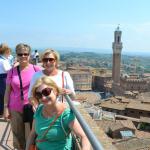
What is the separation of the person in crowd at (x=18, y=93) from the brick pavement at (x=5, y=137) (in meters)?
0.81


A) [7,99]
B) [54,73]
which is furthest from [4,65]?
[54,73]

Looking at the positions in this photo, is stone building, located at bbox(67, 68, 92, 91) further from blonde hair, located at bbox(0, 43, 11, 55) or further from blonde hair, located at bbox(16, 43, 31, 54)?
blonde hair, located at bbox(16, 43, 31, 54)

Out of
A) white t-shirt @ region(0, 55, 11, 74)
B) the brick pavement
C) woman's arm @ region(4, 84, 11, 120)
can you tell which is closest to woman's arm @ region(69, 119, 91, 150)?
woman's arm @ region(4, 84, 11, 120)

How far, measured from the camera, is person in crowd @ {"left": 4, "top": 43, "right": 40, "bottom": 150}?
416cm

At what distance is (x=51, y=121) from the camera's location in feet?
9.18

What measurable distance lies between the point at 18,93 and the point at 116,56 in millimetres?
72107

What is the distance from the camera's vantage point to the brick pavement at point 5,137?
4.99 meters

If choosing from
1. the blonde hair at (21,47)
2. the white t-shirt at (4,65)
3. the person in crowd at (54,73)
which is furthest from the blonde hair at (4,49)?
the person in crowd at (54,73)

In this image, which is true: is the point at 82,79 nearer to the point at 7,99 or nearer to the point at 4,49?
the point at 4,49

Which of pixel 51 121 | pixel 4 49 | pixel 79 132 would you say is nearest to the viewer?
pixel 79 132

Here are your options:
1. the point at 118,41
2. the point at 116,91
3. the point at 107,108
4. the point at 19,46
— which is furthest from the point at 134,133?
the point at 118,41

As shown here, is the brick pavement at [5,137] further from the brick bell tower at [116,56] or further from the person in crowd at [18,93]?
the brick bell tower at [116,56]

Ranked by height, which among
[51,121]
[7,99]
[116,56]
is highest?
[51,121]

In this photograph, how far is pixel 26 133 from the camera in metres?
4.26
